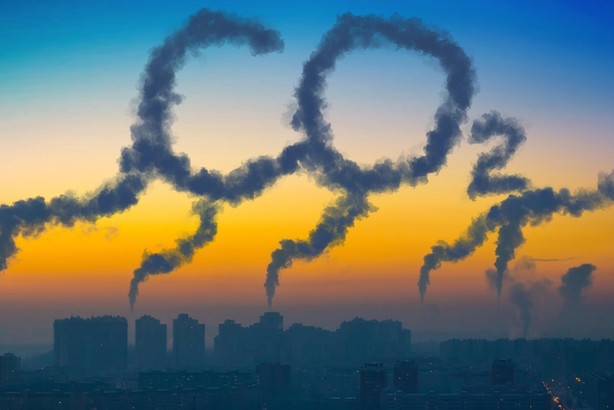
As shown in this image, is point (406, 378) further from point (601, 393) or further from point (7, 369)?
point (7, 369)

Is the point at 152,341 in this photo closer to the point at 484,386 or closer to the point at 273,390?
the point at 273,390

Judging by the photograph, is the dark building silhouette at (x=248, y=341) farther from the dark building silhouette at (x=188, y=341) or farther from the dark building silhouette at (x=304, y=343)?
the dark building silhouette at (x=188, y=341)

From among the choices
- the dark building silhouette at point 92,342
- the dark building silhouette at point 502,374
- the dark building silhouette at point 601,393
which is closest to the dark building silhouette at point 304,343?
the dark building silhouette at point 92,342

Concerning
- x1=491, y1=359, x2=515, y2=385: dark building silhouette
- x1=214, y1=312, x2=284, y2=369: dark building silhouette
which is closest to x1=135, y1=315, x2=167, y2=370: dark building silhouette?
x1=214, y1=312, x2=284, y2=369: dark building silhouette

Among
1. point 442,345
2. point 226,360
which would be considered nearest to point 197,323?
point 226,360

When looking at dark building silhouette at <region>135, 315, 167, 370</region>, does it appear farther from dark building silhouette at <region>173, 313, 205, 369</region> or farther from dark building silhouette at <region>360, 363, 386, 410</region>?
dark building silhouette at <region>360, 363, 386, 410</region>

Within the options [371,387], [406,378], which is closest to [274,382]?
[371,387]
